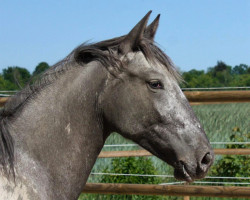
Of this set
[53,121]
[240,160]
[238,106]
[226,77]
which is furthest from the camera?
[226,77]

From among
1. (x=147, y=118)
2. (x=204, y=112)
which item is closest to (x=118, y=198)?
(x=204, y=112)

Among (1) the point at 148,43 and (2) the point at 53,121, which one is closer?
(2) the point at 53,121

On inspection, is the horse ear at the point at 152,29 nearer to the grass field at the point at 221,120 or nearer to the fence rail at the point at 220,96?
the fence rail at the point at 220,96

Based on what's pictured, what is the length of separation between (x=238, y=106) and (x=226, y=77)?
9.32 metres

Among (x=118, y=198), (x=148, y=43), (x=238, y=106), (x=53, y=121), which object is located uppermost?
(x=148, y=43)

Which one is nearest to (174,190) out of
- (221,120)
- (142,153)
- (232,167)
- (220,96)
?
(142,153)

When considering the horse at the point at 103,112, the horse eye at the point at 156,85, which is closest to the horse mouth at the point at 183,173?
the horse at the point at 103,112

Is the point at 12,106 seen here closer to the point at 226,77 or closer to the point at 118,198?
the point at 118,198

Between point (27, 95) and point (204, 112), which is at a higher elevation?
point (27, 95)

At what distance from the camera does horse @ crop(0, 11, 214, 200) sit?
2.47 meters

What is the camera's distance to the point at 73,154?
253 cm

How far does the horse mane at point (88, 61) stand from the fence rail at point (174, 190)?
70.1 inches

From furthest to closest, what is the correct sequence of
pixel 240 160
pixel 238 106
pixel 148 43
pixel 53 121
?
pixel 240 160, pixel 238 106, pixel 148 43, pixel 53 121

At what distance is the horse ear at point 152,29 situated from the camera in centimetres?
281
